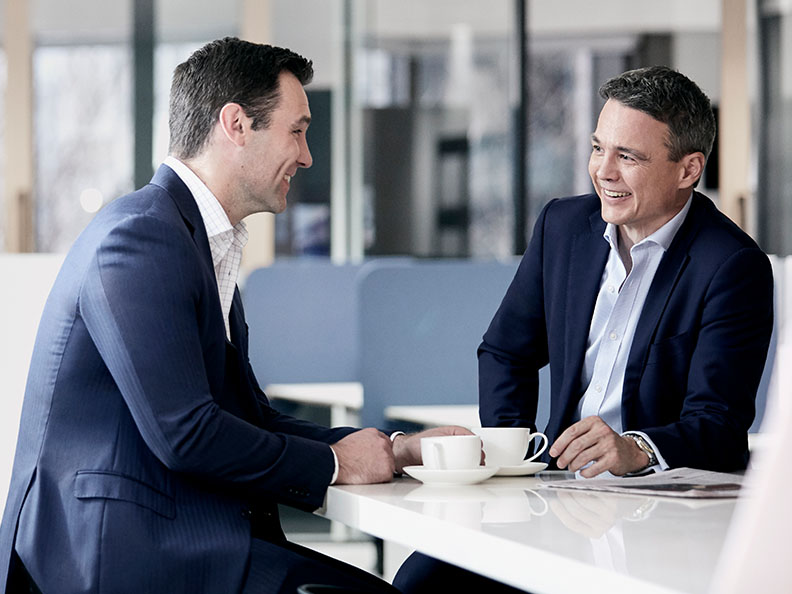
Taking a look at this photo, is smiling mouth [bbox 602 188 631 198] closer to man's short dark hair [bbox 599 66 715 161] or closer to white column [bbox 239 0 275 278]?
man's short dark hair [bbox 599 66 715 161]

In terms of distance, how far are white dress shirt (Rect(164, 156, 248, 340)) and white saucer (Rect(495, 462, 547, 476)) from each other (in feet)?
1.38

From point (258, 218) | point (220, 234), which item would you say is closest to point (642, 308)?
point (220, 234)

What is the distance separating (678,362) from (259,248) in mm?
5036

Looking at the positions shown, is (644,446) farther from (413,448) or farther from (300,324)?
(300,324)

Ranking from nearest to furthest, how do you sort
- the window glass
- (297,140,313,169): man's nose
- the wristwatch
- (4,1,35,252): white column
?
the wristwatch, (297,140,313,169): man's nose, (4,1,35,252): white column, the window glass

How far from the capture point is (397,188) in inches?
278

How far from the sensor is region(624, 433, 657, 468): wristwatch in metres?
1.57

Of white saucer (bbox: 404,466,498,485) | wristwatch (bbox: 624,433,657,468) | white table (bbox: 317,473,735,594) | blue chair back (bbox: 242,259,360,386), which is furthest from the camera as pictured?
blue chair back (bbox: 242,259,360,386)

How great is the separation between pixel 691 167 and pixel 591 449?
66 centimetres

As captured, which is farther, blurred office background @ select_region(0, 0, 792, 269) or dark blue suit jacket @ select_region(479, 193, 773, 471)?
blurred office background @ select_region(0, 0, 792, 269)

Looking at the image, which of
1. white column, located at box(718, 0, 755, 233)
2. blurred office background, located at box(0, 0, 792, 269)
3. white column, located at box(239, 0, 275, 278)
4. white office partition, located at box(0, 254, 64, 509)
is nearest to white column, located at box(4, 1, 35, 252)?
blurred office background, located at box(0, 0, 792, 269)

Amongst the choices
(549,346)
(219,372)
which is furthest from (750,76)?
(219,372)

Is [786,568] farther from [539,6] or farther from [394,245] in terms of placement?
[539,6]

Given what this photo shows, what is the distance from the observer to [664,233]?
6.17ft
